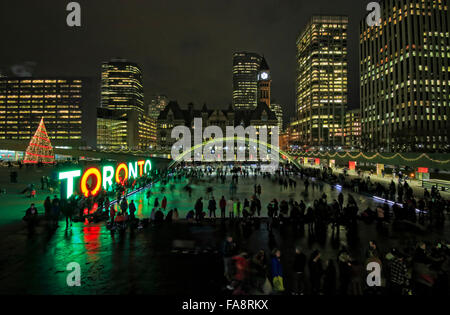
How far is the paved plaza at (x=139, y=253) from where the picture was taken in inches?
306

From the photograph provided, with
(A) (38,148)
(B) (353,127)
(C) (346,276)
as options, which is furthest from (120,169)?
(B) (353,127)

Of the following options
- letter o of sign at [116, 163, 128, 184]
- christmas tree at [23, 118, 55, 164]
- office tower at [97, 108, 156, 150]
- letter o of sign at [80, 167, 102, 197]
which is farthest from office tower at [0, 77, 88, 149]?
letter o of sign at [80, 167, 102, 197]

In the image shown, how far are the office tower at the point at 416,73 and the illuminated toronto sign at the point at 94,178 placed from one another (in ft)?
329

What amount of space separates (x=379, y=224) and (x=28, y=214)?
737 inches

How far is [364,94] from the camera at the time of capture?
136m

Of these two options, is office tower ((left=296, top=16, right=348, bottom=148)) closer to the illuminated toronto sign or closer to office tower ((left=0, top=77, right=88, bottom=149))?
office tower ((left=0, top=77, right=88, bottom=149))

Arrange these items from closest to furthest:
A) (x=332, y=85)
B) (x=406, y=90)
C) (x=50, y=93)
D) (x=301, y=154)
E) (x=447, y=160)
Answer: (x=447, y=160) → (x=301, y=154) → (x=406, y=90) → (x=50, y=93) → (x=332, y=85)

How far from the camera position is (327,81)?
6890 inches

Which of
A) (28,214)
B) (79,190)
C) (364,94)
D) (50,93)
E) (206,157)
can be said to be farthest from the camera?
(50,93)

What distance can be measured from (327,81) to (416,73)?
7175 centimetres

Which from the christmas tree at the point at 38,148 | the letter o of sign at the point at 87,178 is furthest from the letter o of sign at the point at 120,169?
the christmas tree at the point at 38,148
